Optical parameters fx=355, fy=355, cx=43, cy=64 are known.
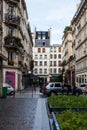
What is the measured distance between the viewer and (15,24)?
59.0 metres

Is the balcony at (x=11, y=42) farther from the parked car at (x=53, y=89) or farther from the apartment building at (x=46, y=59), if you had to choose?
the apartment building at (x=46, y=59)

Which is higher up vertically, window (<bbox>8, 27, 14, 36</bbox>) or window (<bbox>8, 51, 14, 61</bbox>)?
window (<bbox>8, 27, 14, 36</bbox>)

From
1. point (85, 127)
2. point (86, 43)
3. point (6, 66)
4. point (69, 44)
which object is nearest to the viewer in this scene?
point (85, 127)

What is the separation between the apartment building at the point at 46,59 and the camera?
142 m

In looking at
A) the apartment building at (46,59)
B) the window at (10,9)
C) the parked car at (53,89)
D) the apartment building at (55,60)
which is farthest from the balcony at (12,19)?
the apartment building at (55,60)

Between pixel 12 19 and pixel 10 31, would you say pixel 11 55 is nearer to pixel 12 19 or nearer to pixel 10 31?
pixel 10 31

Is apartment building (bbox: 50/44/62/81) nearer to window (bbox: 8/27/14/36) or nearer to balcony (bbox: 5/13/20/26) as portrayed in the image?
balcony (bbox: 5/13/20/26)

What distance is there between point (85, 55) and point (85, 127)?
59.5 meters

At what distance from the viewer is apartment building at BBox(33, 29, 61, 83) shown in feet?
467

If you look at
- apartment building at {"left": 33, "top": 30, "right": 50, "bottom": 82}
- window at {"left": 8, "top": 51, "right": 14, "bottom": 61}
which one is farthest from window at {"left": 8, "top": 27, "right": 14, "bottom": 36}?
apartment building at {"left": 33, "top": 30, "right": 50, "bottom": 82}

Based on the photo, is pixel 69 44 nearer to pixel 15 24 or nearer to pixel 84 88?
pixel 15 24

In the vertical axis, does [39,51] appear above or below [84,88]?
above

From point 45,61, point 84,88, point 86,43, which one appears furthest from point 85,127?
point 45,61

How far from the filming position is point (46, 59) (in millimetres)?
142250
